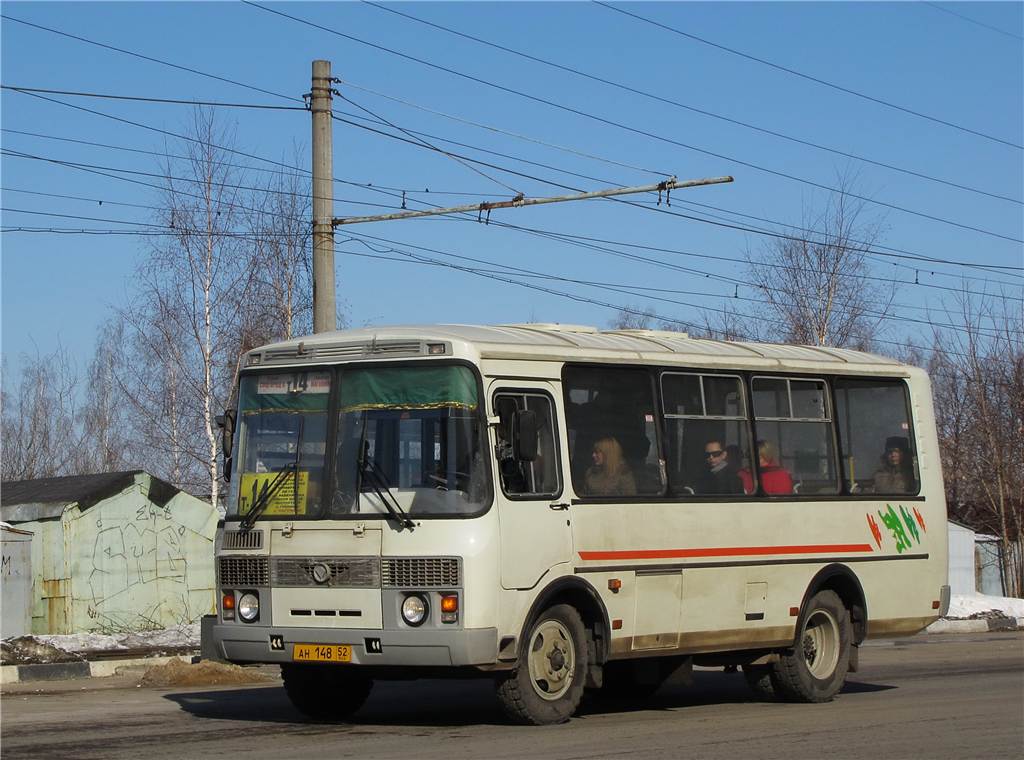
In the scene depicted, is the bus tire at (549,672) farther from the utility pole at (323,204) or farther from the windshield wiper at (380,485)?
the utility pole at (323,204)

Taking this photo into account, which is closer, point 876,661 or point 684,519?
point 684,519

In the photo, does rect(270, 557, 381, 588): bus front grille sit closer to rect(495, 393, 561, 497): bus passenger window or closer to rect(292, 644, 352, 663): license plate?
rect(292, 644, 352, 663): license plate

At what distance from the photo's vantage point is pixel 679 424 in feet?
46.2

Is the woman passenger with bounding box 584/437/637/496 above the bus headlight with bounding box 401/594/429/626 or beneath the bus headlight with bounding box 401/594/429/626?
above

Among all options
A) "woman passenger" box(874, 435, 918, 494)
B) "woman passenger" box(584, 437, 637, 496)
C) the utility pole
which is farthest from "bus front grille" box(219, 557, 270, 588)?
the utility pole

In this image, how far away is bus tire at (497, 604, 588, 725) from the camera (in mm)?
12242

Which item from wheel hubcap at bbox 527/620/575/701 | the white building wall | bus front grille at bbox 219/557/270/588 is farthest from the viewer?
the white building wall

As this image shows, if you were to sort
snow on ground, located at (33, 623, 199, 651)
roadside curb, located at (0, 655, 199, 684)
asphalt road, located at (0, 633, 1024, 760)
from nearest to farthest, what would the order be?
asphalt road, located at (0, 633, 1024, 760) < roadside curb, located at (0, 655, 199, 684) < snow on ground, located at (33, 623, 199, 651)

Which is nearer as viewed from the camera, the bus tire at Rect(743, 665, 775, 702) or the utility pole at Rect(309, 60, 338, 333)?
the bus tire at Rect(743, 665, 775, 702)

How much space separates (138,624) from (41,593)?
173 centimetres

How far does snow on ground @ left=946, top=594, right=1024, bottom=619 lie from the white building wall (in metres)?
2.55

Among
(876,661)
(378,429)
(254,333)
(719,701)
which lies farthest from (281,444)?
(254,333)

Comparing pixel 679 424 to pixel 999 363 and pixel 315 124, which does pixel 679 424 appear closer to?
pixel 315 124

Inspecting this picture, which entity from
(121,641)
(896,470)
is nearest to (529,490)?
(896,470)
